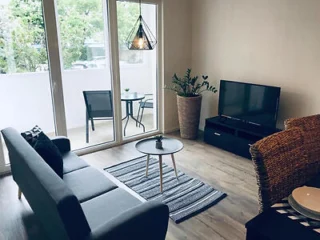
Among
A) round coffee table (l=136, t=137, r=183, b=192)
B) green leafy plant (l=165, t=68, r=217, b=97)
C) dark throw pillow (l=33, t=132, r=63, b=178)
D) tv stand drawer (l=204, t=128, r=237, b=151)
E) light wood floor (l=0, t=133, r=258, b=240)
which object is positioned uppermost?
green leafy plant (l=165, t=68, r=217, b=97)

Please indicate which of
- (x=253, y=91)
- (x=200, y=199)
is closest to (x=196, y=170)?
(x=200, y=199)

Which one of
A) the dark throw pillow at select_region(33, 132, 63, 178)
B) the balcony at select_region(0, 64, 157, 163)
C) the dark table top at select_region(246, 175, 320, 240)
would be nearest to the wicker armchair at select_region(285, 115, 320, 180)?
the dark table top at select_region(246, 175, 320, 240)

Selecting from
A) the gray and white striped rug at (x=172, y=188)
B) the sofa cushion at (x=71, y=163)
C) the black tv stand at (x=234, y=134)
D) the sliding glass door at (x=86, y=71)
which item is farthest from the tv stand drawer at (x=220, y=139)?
the sofa cushion at (x=71, y=163)

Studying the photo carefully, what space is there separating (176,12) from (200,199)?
3.05 metres

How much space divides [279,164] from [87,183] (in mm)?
1573

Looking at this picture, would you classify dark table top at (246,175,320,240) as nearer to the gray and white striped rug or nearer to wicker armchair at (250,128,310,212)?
wicker armchair at (250,128,310,212)

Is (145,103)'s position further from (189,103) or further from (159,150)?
(159,150)

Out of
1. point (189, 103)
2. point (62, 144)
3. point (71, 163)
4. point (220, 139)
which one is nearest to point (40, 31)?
point (62, 144)

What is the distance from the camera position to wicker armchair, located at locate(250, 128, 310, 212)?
1440 mm

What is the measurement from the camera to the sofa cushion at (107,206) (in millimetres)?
1937

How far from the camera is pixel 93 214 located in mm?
1981

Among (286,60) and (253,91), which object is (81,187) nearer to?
(253,91)

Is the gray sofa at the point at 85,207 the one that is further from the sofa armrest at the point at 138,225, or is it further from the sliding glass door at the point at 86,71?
the sliding glass door at the point at 86,71

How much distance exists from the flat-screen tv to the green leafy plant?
271mm
